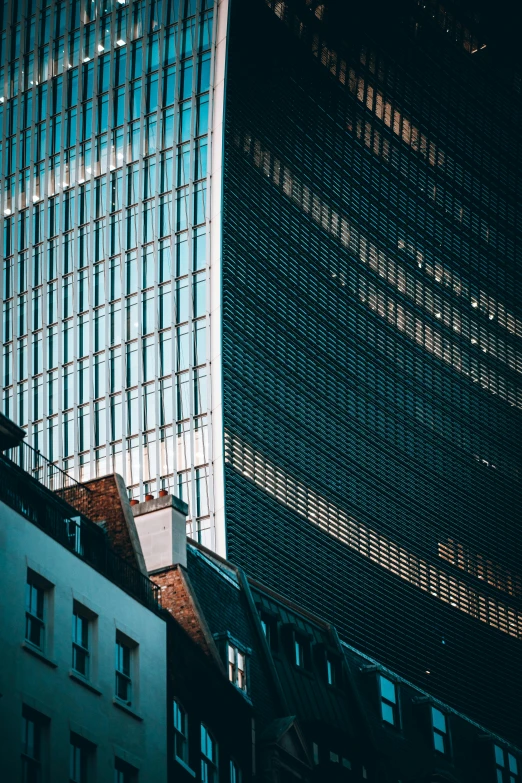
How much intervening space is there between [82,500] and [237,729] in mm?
7483

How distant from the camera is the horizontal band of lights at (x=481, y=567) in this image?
155250 mm

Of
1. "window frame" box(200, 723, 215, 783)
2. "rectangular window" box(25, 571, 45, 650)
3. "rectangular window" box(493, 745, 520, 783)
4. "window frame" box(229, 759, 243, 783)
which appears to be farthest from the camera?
"rectangular window" box(493, 745, 520, 783)

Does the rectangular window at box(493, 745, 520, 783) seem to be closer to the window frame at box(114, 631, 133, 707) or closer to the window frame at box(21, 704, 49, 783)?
the window frame at box(114, 631, 133, 707)

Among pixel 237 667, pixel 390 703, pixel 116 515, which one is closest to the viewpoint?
pixel 116 515

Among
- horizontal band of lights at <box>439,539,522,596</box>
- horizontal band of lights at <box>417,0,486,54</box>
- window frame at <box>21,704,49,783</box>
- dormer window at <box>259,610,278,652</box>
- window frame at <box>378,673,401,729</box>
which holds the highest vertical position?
horizontal band of lights at <box>417,0,486,54</box>

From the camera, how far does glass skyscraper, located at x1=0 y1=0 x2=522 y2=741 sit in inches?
5261

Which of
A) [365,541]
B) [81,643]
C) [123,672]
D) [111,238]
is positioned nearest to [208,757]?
[123,672]

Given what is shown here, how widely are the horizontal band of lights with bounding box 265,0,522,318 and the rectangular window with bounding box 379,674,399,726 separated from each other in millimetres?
108279

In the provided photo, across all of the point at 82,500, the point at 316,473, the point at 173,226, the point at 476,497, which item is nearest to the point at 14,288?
the point at 173,226

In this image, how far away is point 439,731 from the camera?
191 feet

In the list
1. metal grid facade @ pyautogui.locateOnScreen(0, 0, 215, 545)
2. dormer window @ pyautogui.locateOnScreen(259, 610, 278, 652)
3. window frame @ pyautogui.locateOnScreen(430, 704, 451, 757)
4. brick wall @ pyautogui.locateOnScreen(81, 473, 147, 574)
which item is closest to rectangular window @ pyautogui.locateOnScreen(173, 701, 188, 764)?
brick wall @ pyautogui.locateOnScreen(81, 473, 147, 574)

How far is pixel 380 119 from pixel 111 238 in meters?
39.2

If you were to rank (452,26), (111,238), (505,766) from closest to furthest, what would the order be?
(505,766)
(111,238)
(452,26)

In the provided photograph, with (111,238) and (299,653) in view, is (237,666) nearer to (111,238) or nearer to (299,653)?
(299,653)
